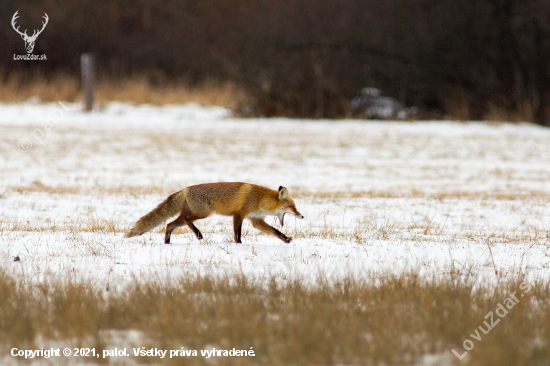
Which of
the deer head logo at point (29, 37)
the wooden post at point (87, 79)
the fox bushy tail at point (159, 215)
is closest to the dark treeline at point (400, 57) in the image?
the deer head logo at point (29, 37)

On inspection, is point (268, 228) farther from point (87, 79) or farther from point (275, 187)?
point (87, 79)

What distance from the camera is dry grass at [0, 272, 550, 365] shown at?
402 centimetres

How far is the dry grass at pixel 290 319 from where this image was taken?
4.02 meters

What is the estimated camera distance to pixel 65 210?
32.0 feet

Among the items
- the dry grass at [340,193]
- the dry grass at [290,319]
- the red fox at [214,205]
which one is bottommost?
the dry grass at [290,319]

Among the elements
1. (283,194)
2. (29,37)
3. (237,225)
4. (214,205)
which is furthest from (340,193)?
(29,37)

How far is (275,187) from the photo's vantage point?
507 inches

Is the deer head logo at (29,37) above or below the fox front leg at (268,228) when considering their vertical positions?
above

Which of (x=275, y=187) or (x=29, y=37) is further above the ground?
(x=29, y=37)

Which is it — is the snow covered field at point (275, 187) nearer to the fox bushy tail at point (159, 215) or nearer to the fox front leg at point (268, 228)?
the fox front leg at point (268, 228)

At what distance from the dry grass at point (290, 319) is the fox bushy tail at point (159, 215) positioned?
1.39 metres

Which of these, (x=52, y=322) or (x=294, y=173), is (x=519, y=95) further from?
(x=52, y=322)

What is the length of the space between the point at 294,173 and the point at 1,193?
21.7 feet

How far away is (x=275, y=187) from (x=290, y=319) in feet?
27.4
